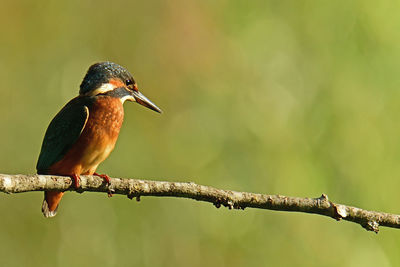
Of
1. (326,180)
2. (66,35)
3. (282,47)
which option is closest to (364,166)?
(326,180)

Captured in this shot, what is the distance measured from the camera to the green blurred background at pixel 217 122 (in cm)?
486

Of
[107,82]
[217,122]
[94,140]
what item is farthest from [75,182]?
[217,122]

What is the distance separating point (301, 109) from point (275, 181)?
2.66 ft

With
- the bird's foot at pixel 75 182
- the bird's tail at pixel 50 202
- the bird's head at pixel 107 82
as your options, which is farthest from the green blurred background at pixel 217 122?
the bird's foot at pixel 75 182

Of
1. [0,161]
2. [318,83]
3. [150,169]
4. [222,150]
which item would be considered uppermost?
[318,83]

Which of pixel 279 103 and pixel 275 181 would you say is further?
pixel 279 103

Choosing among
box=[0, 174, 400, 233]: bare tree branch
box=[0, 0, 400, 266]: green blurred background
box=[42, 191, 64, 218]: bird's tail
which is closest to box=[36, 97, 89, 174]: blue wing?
box=[42, 191, 64, 218]: bird's tail

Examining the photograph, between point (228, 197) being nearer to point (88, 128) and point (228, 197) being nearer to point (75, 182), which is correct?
point (75, 182)

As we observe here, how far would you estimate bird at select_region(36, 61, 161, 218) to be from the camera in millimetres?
3223

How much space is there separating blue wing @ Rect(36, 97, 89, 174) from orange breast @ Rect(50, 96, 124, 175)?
27 mm

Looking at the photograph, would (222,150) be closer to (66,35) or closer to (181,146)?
(181,146)

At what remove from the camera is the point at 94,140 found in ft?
10.6

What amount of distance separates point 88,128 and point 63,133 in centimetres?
13

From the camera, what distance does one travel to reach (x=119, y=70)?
3453mm
